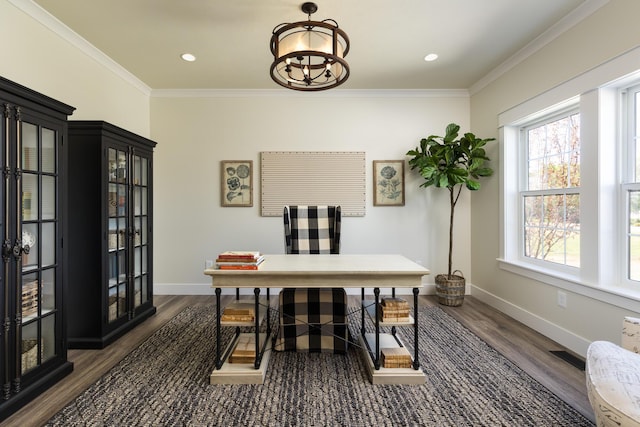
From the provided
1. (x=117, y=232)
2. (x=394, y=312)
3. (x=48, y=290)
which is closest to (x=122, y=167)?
(x=117, y=232)

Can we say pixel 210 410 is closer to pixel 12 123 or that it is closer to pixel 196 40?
pixel 12 123

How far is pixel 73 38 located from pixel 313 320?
3215 mm

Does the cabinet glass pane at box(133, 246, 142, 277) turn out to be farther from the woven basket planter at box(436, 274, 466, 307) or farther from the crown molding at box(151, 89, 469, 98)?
the woven basket planter at box(436, 274, 466, 307)

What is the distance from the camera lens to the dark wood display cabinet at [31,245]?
67.4 inches

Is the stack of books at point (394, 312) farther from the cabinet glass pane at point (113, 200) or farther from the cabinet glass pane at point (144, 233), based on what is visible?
the cabinet glass pane at point (144, 233)

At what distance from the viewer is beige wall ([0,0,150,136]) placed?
2205 mm

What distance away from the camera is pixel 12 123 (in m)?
1.75

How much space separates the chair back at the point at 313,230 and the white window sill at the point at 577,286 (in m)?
1.87

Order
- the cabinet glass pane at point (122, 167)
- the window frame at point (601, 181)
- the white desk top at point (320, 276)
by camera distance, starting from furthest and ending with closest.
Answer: the cabinet glass pane at point (122, 167) → the window frame at point (601, 181) → the white desk top at point (320, 276)

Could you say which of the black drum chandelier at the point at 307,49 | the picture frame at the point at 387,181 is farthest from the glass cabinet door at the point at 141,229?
the picture frame at the point at 387,181

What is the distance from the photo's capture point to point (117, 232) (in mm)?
2750

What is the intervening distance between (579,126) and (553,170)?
0.48 m

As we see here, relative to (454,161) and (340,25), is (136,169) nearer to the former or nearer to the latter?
(340,25)

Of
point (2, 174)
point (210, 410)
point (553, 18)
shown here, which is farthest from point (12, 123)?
point (553, 18)
